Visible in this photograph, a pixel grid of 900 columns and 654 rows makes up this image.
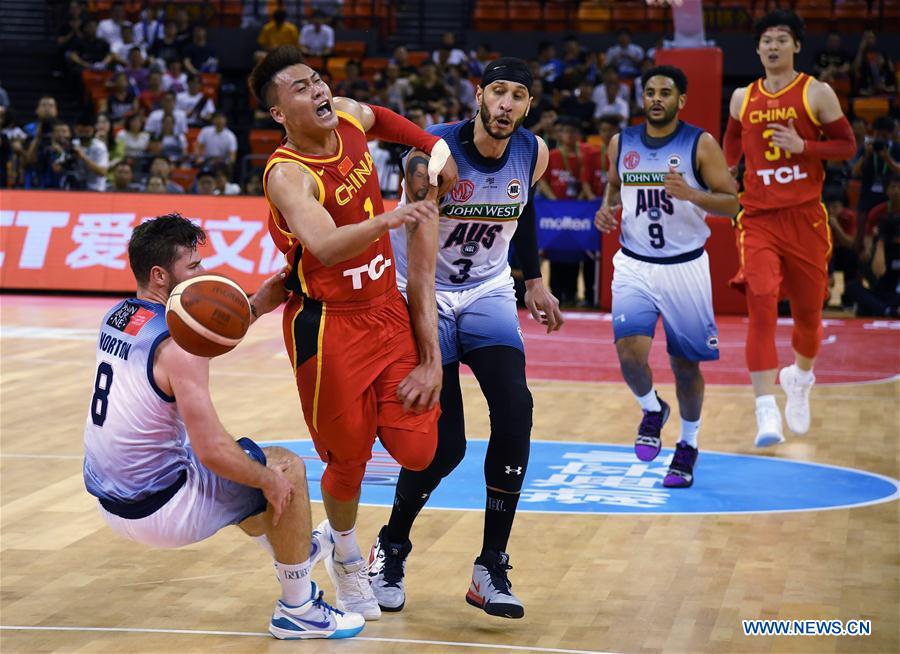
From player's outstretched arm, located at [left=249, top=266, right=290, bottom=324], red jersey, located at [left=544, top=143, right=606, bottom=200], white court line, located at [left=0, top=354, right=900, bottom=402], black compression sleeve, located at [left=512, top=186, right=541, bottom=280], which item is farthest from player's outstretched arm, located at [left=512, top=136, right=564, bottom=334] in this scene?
red jersey, located at [left=544, top=143, right=606, bottom=200]

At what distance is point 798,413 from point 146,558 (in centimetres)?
432

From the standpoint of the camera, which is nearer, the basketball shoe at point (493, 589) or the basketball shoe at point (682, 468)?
the basketball shoe at point (493, 589)

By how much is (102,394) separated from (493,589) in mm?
1619

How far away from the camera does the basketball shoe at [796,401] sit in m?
8.34

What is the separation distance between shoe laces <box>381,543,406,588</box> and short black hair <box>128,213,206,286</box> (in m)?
1.55

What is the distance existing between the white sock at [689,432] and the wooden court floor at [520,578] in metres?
0.79

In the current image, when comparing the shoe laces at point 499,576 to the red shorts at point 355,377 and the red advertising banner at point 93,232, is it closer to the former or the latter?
the red shorts at point 355,377

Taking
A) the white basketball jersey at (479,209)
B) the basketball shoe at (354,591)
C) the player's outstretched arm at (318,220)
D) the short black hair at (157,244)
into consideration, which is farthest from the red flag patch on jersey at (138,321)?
the white basketball jersey at (479,209)

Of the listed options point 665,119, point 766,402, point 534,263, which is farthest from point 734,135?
point 534,263

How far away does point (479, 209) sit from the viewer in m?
5.51

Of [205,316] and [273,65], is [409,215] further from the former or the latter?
[273,65]

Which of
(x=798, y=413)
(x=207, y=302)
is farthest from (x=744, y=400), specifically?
(x=207, y=302)

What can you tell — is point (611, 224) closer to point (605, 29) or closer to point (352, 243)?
point (352, 243)

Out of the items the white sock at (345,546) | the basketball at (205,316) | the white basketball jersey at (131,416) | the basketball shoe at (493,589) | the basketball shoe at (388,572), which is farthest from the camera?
the basketball shoe at (388,572)
